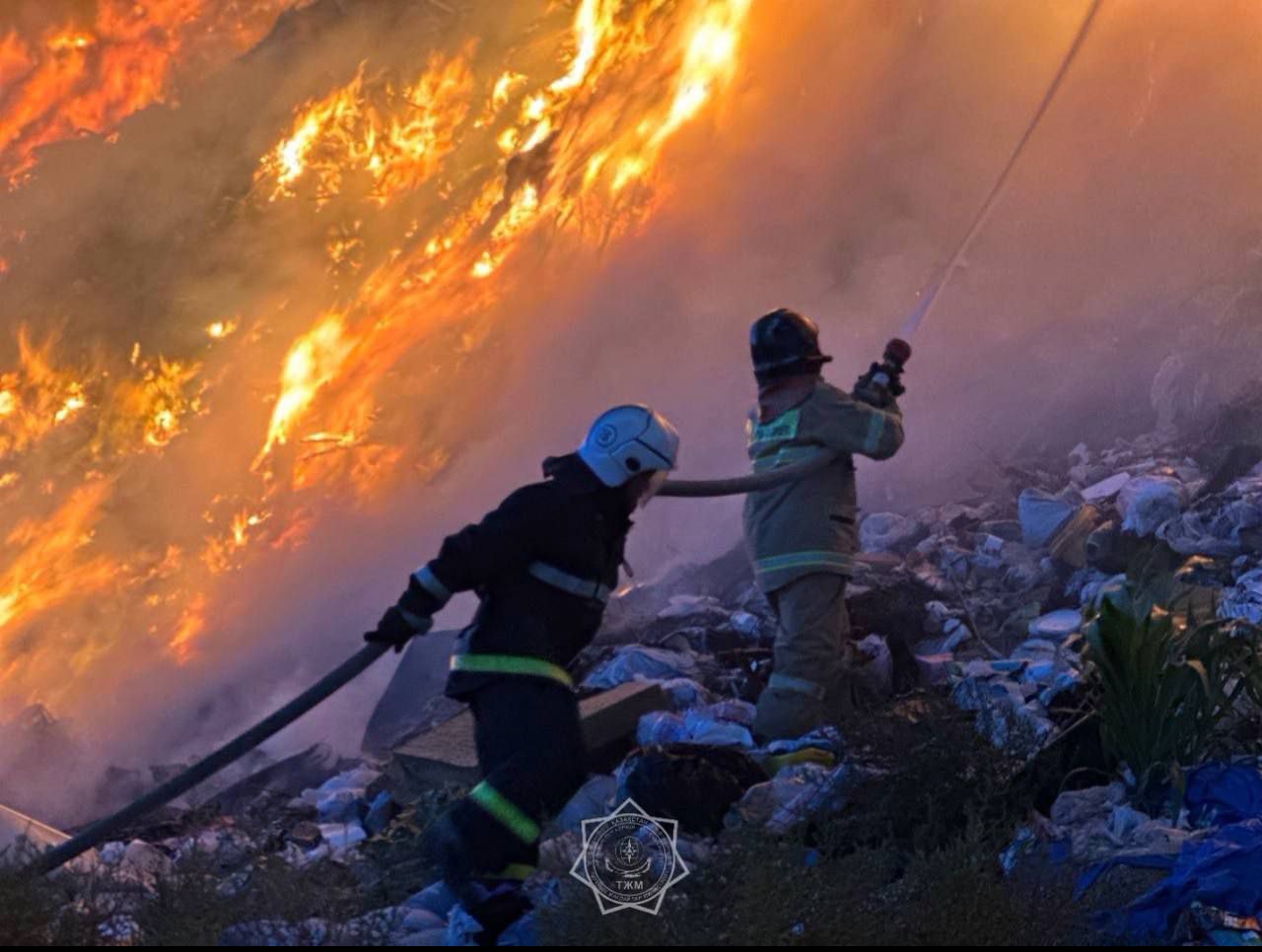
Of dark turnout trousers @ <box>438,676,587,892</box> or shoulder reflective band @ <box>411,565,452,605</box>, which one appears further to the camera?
shoulder reflective band @ <box>411,565,452,605</box>

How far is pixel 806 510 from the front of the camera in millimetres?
5676

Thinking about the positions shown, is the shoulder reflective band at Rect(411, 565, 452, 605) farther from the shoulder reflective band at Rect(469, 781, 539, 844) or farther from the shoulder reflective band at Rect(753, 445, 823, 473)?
the shoulder reflective band at Rect(753, 445, 823, 473)

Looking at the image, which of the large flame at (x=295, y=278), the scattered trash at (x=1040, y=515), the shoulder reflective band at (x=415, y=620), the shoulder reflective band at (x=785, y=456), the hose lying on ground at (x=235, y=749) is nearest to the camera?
the shoulder reflective band at (x=415, y=620)

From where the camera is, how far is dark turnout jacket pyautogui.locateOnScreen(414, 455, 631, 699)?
4.03 m

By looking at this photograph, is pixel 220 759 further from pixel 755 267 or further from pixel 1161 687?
pixel 755 267

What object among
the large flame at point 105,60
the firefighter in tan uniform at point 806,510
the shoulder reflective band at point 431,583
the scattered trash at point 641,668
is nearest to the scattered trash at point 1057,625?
the firefighter in tan uniform at point 806,510

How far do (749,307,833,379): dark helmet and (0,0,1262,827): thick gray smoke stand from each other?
1.70m

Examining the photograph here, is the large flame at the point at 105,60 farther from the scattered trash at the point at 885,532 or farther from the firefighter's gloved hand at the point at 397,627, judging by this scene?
the scattered trash at the point at 885,532

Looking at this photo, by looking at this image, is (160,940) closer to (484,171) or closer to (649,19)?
(484,171)

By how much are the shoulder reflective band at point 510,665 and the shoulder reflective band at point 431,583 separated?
22 cm

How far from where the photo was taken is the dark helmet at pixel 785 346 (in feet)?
18.9

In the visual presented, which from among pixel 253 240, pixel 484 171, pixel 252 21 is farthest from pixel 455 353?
pixel 252 21

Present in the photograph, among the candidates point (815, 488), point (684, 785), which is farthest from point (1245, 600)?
point (684, 785)

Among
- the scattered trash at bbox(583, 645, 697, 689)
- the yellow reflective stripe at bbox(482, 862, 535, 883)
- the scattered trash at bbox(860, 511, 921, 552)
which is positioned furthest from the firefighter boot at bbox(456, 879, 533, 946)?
the scattered trash at bbox(860, 511, 921, 552)
